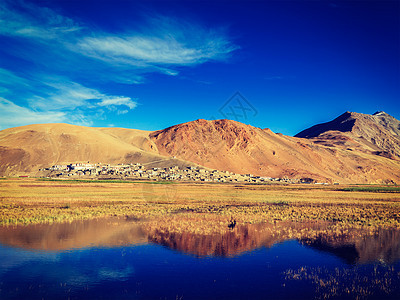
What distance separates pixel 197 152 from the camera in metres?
143

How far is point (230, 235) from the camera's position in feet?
68.0

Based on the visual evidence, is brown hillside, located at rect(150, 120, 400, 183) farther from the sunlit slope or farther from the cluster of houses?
the cluster of houses

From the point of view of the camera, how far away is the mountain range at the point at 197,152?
384ft

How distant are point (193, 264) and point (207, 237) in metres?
5.06

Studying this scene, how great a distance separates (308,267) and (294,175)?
119597 mm

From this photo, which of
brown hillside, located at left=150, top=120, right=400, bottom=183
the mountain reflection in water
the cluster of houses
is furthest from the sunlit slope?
the mountain reflection in water

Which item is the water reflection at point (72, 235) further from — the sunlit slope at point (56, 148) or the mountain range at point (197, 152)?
the sunlit slope at point (56, 148)

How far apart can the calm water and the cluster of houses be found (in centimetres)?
7862

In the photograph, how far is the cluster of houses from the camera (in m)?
99.5

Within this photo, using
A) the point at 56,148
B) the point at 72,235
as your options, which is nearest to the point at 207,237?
the point at 72,235

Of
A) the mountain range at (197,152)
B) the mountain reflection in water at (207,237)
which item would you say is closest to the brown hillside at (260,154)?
the mountain range at (197,152)

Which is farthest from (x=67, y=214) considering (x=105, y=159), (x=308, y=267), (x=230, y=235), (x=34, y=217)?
(x=105, y=159)

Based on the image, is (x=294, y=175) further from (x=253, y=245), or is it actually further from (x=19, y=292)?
(x=19, y=292)

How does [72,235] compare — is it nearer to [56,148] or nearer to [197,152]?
[56,148]
